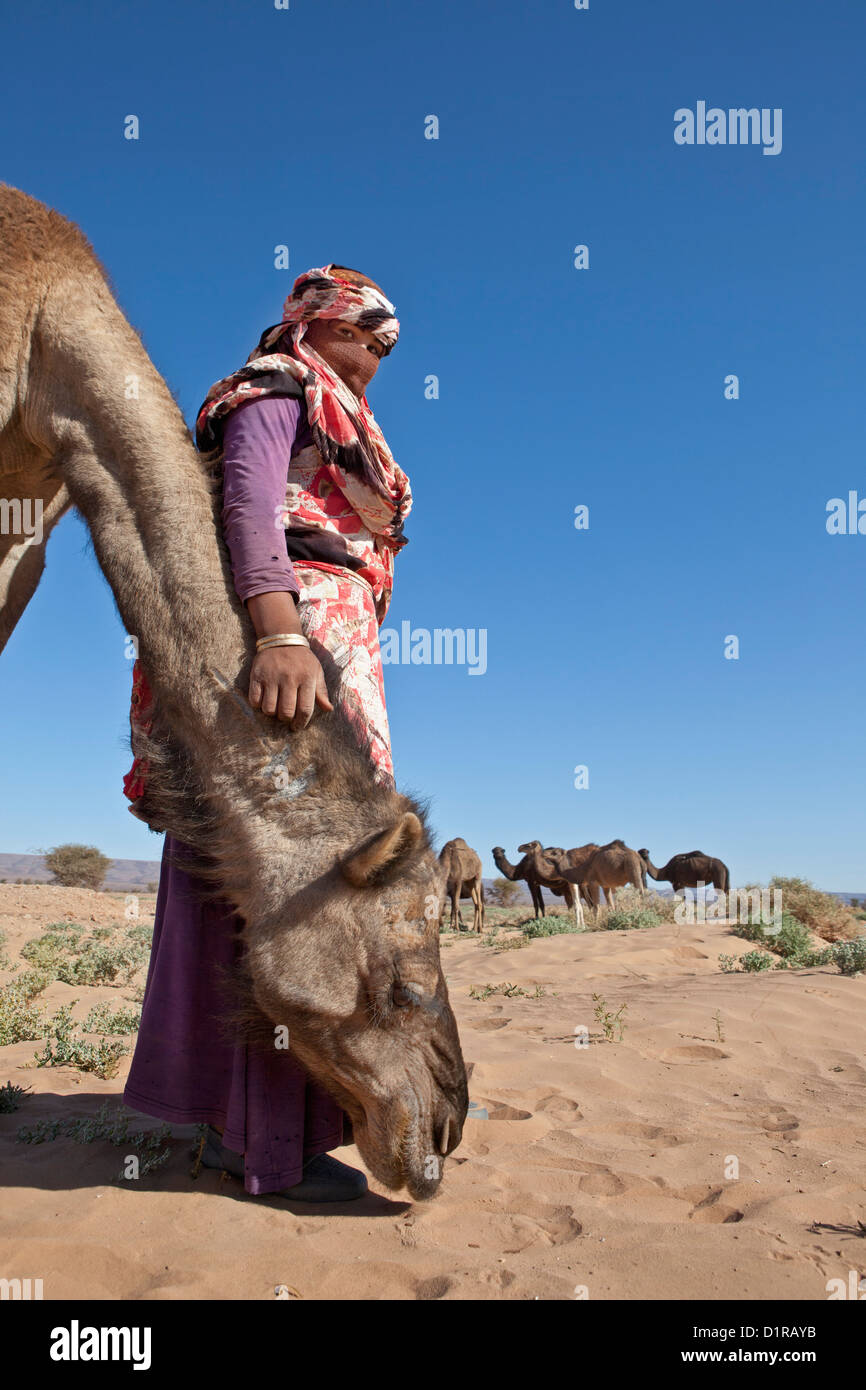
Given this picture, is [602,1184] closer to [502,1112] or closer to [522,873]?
[502,1112]

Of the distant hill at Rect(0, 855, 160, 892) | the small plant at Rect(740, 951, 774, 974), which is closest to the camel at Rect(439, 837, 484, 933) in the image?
the small plant at Rect(740, 951, 774, 974)

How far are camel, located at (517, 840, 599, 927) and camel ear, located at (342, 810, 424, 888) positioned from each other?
26.0 metres

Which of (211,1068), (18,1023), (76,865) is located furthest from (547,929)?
(76,865)

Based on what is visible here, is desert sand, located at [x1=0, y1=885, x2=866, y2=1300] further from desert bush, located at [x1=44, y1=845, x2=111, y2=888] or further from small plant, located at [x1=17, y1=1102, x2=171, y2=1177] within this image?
desert bush, located at [x1=44, y1=845, x2=111, y2=888]

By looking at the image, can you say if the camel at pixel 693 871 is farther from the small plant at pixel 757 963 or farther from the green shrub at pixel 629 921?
the small plant at pixel 757 963

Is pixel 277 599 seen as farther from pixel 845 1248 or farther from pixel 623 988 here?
pixel 623 988

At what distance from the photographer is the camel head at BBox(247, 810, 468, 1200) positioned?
101 inches

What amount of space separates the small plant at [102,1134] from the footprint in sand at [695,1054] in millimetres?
2909

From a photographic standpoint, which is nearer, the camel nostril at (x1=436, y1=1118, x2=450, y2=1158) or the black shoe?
the camel nostril at (x1=436, y1=1118, x2=450, y2=1158)

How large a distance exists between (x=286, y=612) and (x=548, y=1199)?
7.00 feet

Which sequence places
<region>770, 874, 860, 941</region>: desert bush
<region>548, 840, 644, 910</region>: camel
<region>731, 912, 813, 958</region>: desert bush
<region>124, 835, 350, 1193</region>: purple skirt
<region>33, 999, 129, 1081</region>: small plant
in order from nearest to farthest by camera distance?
<region>124, 835, 350, 1193</region>: purple skirt < <region>33, 999, 129, 1081</region>: small plant < <region>731, 912, 813, 958</region>: desert bush < <region>770, 874, 860, 941</region>: desert bush < <region>548, 840, 644, 910</region>: camel

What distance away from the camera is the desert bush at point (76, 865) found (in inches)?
1366

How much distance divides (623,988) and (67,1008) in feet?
15.3

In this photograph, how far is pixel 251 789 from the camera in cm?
265
